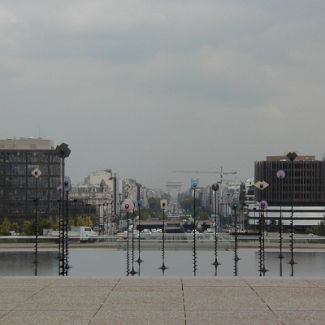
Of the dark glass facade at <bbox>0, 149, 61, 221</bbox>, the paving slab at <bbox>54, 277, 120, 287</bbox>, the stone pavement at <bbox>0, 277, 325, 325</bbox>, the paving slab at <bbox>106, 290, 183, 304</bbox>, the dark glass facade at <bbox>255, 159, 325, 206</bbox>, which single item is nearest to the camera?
the stone pavement at <bbox>0, 277, 325, 325</bbox>

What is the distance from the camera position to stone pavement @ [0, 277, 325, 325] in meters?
10.3

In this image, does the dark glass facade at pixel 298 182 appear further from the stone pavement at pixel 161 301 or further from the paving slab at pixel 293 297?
the paving slab at pixel 293 297

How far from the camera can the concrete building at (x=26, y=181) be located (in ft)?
391

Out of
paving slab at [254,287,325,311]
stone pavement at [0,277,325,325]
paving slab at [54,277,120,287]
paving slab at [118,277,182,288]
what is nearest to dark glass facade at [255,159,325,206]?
paving slab at [118,277,182,288]

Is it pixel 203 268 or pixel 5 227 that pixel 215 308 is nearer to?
pixel 203 268

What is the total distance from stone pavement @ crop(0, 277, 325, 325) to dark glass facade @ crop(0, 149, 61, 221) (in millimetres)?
104785

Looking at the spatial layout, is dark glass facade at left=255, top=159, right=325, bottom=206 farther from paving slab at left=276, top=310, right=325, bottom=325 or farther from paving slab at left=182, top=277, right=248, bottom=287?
paving slab at left=276, top=310, right=325, bottom=325

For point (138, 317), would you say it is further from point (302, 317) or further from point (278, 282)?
point (278, 282)

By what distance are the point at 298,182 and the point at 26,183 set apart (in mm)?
57630

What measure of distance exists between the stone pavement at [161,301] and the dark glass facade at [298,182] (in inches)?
4830

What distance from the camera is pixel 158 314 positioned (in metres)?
10.7

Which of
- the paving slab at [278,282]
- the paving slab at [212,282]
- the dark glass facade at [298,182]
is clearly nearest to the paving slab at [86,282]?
the paving slab at [212,282]

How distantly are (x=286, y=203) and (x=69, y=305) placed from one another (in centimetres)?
13023

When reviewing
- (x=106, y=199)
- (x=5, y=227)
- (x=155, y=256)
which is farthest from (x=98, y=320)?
(x=106, y=199)
